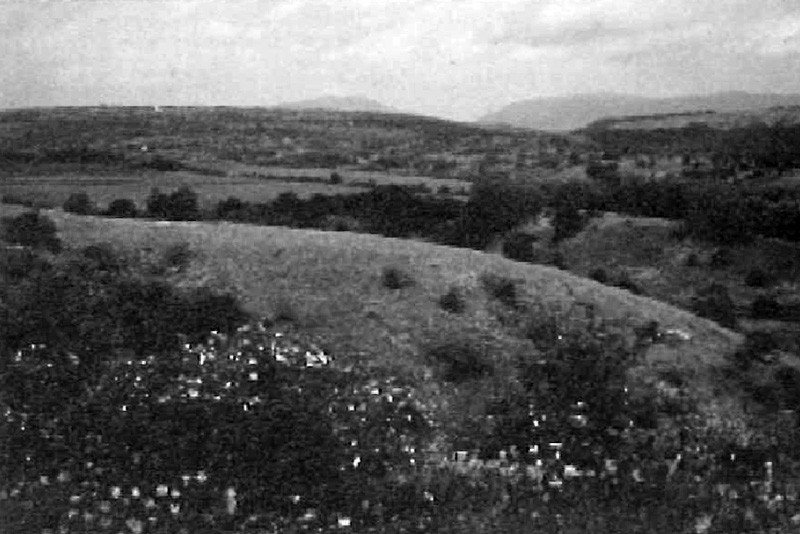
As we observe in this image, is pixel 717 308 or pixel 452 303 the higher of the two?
pixel 452 303

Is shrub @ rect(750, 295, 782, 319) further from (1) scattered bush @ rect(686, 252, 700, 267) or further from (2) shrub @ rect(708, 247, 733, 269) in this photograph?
(1) scattered bush @ rect(686, 252, 700, 267)

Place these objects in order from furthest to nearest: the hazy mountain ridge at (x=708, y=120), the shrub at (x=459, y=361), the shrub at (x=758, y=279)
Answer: the hazy mountain ridge at (x=708, y=120) → the shrub at (x=758, y=279) → the shrub at (x=459, y=361)

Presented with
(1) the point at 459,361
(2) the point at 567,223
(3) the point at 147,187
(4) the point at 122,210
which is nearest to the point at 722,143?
(2) the point at 567,223

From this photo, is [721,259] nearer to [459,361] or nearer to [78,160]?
[459,361]

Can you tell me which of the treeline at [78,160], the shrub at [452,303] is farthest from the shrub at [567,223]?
the treeline at [78,160]

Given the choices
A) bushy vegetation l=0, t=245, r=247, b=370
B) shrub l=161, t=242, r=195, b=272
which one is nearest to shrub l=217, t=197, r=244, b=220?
shrub l=161, t=242, r=195, b=272

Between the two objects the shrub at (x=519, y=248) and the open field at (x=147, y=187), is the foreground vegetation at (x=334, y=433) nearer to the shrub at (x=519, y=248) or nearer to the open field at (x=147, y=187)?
the shrub at (x=519, y=248)
